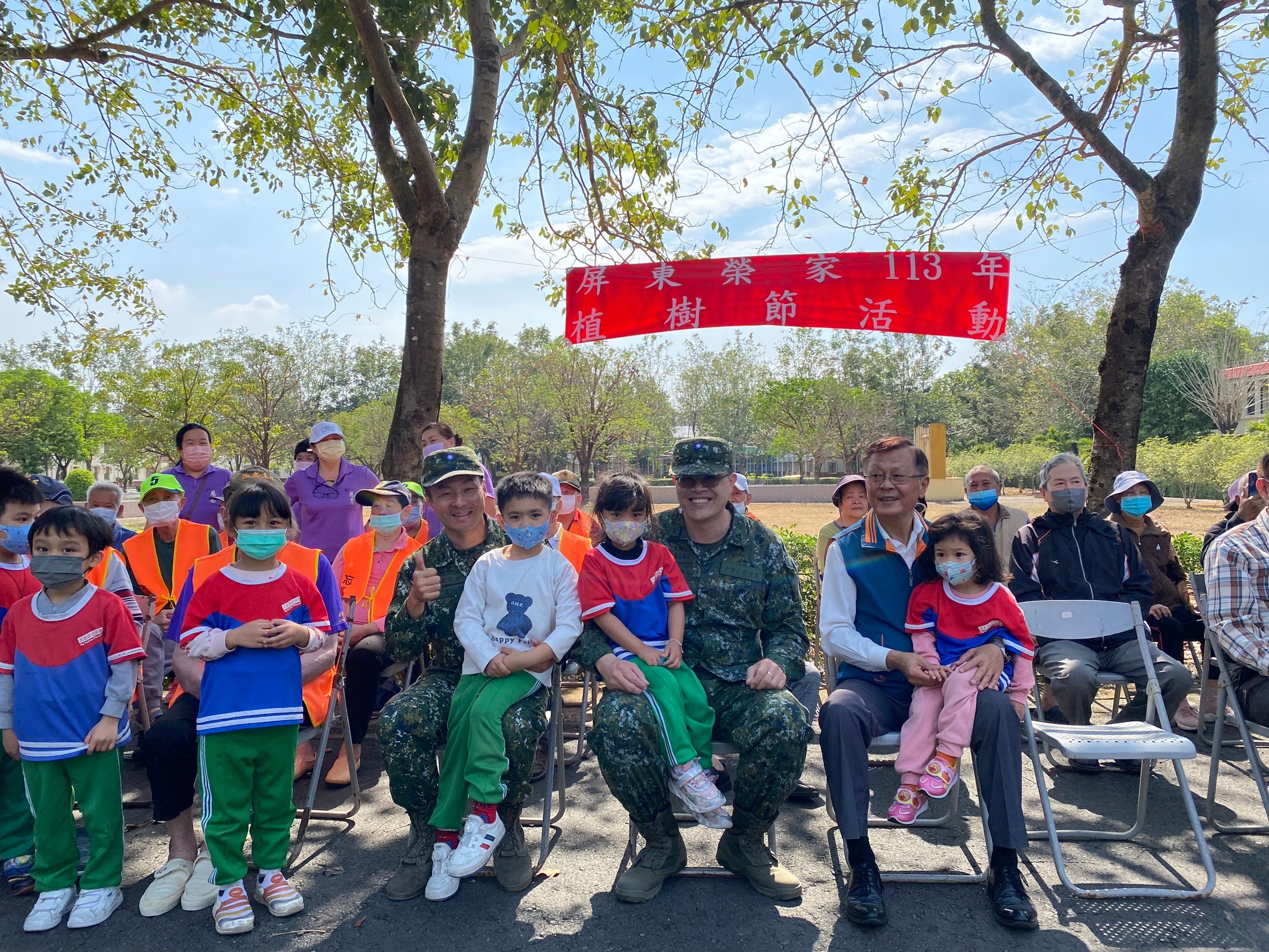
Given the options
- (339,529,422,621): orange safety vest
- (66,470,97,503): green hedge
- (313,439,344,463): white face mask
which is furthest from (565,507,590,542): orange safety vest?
(66,470,97,503): green hedge

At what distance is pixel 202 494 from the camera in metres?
5.22

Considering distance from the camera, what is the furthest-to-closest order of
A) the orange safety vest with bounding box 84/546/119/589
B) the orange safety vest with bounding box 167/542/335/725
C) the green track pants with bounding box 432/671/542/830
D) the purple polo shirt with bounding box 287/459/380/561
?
the purple polo shirt with bounding box 287/459/380/561 → the orange safety vest with bounding box 84/546/119/589 → the orange safety vest with bounding box 167/542/335/725 → the green track pants with bounding box 432/671/542/830

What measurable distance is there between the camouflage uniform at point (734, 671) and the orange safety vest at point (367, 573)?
1.61 meters

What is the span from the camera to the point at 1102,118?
22.1 feet

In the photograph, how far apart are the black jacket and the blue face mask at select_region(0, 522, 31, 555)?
4902 millimetres

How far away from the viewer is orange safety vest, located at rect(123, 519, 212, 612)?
14.3 ft

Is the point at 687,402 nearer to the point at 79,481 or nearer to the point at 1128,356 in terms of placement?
the point at 79,481

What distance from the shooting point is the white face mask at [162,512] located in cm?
428

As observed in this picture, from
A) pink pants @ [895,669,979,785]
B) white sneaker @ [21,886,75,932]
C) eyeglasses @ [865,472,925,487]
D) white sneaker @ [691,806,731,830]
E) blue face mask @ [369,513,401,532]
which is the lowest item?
white sneaker @ [21,886,75,932]

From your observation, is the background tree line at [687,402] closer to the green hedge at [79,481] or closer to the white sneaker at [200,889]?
the green hedge at [79,481]

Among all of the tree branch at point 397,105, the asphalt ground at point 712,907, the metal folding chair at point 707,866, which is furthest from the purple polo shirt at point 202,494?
the metal folding chair at point 707,866

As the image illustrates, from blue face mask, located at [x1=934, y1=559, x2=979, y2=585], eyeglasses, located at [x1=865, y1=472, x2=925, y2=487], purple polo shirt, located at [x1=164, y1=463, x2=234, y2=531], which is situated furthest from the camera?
purple polo shirt, located at [x1=164, y1=463, x2=234, y2=531]

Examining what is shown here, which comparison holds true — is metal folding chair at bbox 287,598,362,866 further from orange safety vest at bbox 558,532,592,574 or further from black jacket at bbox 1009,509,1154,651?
black jacket at bbox 1009,509,1154,651

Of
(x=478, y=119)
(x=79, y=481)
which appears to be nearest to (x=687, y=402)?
(x=79, y=481)
